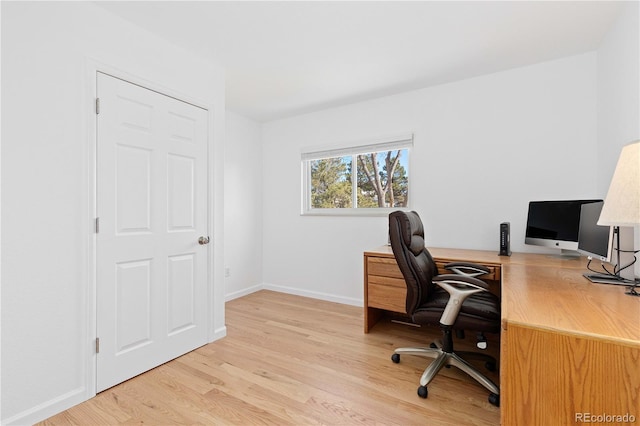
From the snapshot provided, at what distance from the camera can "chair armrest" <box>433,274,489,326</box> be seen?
1.69 metres

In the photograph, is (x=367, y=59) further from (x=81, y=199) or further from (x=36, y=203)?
(x=36, y=203)

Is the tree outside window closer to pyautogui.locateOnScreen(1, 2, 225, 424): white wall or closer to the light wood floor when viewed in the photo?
the light wood floor

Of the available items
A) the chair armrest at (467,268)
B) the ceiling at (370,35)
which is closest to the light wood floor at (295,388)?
the chair armrest at (467,268)

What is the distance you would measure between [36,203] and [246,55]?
1763 millimetres

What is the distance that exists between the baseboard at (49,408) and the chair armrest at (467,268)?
2447 mm

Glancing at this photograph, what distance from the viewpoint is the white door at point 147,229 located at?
1858 mm

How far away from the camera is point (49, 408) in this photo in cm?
160

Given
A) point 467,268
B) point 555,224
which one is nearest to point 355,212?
point 467,268

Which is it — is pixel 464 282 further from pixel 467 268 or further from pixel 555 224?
pixel 555 224

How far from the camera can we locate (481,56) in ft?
8.09

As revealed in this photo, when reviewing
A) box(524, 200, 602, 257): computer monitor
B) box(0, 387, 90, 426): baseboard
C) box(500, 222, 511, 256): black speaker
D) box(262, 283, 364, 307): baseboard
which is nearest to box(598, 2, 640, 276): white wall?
box(524, 200, 602, 257): computer monitor

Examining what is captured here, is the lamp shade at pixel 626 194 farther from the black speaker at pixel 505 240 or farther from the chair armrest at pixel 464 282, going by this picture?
the black speaker at pixel 505 240

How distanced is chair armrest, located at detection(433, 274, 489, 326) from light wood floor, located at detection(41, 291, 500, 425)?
0.47 meters

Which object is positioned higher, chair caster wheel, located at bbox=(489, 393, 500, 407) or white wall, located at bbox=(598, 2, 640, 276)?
white wall, located at bbox=(598, 2, 640, 276)
